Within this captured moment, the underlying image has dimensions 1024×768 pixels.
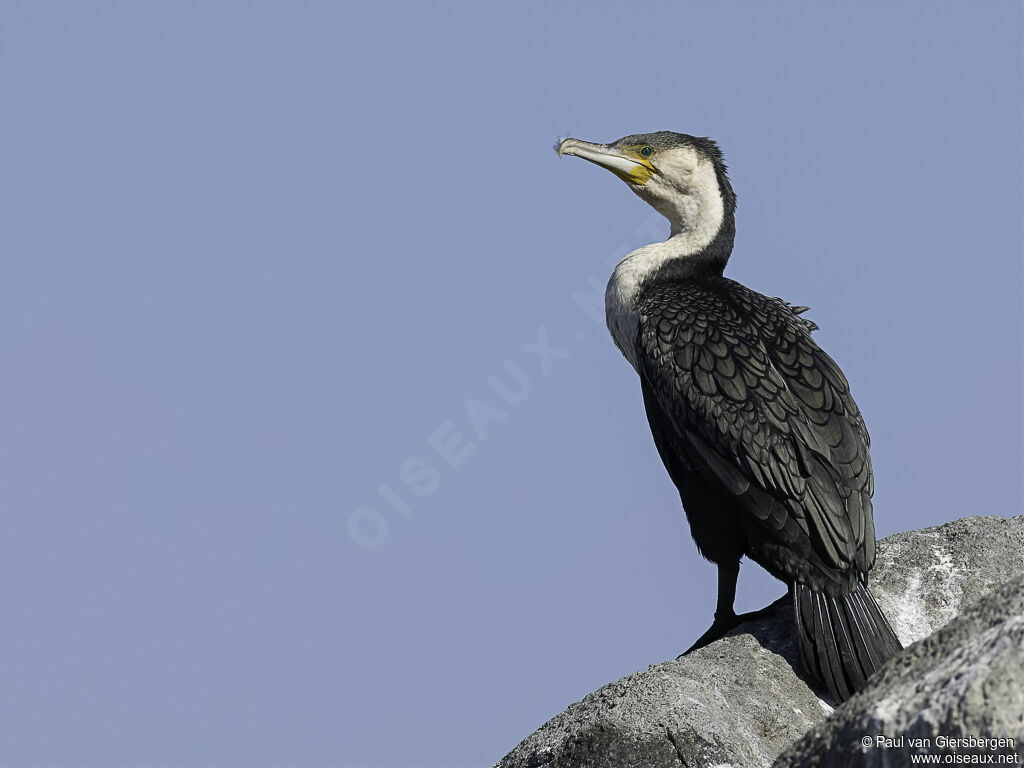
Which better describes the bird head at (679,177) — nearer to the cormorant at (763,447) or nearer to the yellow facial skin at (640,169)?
the yellow facial skin at (640,169)

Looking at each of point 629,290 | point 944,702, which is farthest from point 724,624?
point 944,702

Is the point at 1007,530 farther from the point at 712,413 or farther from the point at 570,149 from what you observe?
the point at 570,149

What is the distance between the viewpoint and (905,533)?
6508 millimetres

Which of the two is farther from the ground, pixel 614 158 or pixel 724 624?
pixel 614 158

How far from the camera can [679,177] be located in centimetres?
753

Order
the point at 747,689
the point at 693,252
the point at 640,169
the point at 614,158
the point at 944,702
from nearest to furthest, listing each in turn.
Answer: the point at 944,702, the point at 747,689, the point at 693,252, the point at 640,169, the point at 614,158

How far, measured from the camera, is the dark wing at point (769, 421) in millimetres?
5715

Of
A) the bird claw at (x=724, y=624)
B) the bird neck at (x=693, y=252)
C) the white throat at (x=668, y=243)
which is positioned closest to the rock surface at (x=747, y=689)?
the bird claw at (x=724, y=624)

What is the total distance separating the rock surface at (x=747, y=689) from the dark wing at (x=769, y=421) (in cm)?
47

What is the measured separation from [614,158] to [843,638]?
10.9 ft

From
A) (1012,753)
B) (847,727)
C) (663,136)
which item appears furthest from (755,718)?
(663,136)

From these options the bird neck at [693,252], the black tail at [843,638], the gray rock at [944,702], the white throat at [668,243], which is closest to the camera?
the gray rock at [944,702]

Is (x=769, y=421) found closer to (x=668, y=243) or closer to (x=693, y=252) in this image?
(x=693, y=252)

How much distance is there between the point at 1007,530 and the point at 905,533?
1.52ft
